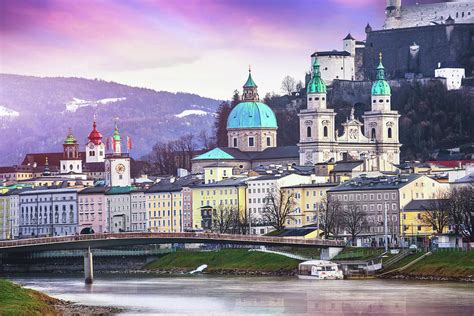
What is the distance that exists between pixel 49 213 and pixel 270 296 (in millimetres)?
77725

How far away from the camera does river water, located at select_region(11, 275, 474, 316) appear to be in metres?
73.7

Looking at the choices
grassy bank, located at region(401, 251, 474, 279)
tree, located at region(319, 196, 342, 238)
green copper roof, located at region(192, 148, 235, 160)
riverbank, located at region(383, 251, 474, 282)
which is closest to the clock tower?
green copper roof, located at region(192, 148, 235, 160)

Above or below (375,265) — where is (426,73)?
above

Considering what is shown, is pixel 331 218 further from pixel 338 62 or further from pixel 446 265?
pixel 338 62

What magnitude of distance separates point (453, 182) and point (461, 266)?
32.2 m

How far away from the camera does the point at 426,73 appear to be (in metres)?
180

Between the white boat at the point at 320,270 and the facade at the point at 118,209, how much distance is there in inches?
2103

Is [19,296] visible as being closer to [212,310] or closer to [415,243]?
[212,310]

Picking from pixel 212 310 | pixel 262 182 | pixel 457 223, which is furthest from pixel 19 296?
pixel 262 182

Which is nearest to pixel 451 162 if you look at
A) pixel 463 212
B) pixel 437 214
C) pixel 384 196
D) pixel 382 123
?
pixel 382 123

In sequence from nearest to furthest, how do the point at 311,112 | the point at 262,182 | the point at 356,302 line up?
1. the point at 356,302
2. the point at 262,182
3. the point at 311,112

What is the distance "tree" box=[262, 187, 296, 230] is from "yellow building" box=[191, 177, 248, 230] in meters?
2.87

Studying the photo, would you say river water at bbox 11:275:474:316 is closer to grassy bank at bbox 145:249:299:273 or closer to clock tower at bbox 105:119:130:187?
grassy bank at bbox 145:249:299:273

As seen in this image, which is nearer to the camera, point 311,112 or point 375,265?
point 375,265
